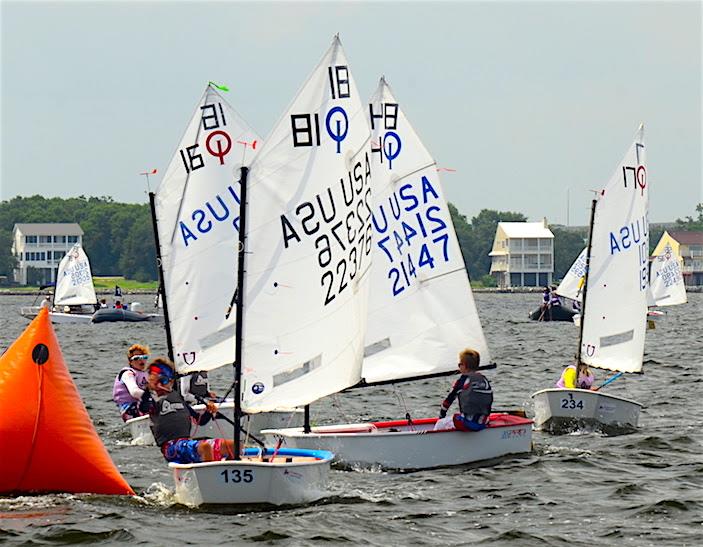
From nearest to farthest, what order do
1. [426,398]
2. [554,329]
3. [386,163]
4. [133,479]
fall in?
1. [133,479]
2. [386,163]
3. [426,398]
4. [554,329]

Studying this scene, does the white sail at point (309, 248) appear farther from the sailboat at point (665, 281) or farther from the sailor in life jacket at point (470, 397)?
the sailboat at point (665, 281)

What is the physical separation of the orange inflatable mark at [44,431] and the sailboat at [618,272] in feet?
33.3

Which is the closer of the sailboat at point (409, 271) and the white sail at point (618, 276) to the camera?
the sailboat at point (409, 271)

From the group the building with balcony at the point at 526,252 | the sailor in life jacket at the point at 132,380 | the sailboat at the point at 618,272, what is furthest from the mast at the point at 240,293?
the building with balcony at the point at 526,252

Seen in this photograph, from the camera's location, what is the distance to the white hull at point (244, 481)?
14.1 m

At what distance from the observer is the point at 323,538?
43.9 ft

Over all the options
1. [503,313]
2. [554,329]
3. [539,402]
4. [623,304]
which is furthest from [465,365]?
[503,313]

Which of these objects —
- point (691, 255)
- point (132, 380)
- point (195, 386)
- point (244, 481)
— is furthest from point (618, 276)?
point (691, 255)

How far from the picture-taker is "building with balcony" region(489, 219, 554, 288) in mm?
169875

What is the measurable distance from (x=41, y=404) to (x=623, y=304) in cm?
1213

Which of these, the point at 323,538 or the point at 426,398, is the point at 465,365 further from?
the point at 426,398

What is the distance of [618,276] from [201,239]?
7.51 meters

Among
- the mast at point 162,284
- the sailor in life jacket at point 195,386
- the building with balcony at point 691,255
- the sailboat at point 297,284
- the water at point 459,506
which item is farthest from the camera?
the building with balcony at point 691,255

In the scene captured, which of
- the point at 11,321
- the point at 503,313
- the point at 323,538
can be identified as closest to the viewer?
the point at 323,538
